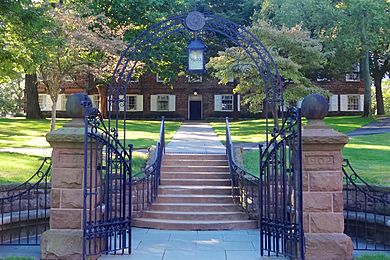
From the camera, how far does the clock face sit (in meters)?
9.00

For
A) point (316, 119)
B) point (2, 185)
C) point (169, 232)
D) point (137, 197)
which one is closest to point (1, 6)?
point (2, 185)

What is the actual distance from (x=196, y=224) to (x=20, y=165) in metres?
4.58

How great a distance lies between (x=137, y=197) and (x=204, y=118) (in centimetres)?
2899

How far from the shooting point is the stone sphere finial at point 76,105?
5590 mm

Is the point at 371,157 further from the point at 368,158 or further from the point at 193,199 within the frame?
the point at 193,199

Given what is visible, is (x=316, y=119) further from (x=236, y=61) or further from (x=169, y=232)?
(x=236, y=61)

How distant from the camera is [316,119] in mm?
5582

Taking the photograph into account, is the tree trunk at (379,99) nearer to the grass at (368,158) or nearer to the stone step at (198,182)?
the grass at (368,158)

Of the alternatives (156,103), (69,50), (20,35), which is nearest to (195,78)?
A: (156,103)

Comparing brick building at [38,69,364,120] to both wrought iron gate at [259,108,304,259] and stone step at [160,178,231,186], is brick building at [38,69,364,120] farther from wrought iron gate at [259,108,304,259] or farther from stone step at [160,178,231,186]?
wrought iron gate at [259,108,304,259]

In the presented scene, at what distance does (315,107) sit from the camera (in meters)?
5.47

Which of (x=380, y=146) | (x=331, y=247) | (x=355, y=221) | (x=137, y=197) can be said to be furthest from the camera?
(x=380, y=146)

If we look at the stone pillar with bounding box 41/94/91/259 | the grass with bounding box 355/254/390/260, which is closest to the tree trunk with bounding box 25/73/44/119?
the stone pillar with bounding box 41/94/91/259

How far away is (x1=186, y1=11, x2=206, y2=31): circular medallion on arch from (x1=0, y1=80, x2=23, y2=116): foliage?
1346 inches
